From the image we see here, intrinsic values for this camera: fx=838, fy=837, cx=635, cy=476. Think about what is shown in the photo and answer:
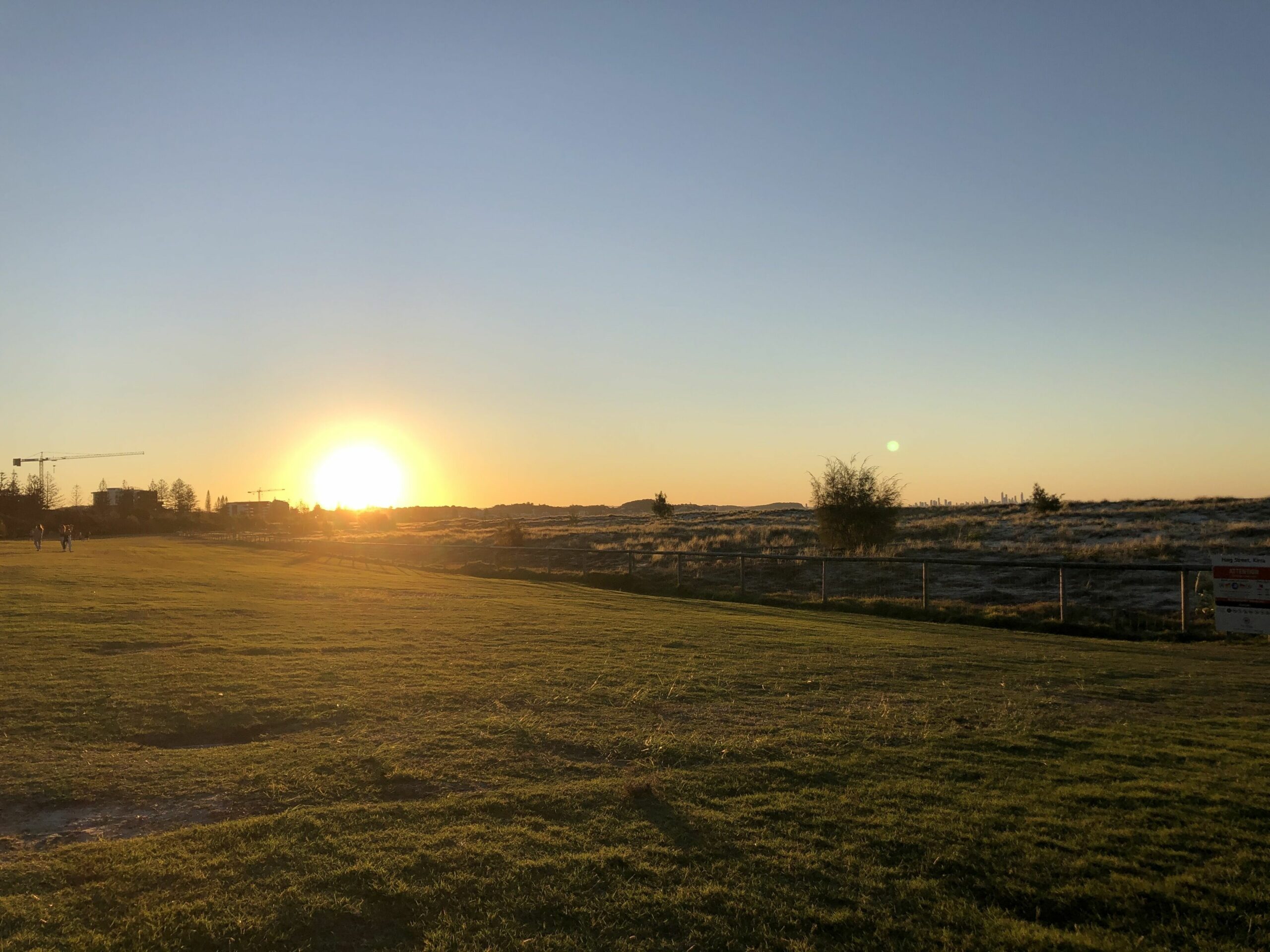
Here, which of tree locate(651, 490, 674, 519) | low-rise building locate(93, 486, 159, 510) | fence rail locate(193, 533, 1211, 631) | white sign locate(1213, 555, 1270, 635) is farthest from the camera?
low-rise building locate(93, 486, 159, 510)

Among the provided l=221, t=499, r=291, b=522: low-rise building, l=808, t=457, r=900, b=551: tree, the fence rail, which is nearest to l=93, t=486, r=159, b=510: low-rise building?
l=221, t=499, r=291, b=522: low-rise building

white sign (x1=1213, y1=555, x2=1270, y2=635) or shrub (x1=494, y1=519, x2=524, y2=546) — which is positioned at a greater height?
white sign (x1=1213, y1=555, x2=1270, y2=635)

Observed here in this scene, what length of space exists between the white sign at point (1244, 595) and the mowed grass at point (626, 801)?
0.88 meters

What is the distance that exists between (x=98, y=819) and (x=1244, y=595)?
12712 mm

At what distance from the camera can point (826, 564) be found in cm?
2419

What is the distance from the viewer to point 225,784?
6.25 meters

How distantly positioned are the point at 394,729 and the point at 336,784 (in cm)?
163

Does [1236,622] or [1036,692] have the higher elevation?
[1236,622]

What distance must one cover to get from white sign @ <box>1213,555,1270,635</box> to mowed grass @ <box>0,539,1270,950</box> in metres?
0.88

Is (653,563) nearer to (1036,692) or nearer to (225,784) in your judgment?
(1036,692)

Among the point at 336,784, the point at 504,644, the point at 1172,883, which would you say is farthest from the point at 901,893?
the point at 504,644

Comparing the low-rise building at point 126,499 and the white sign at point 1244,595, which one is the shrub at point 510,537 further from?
the low-rise building at point 126,499

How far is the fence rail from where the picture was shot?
1873 cm

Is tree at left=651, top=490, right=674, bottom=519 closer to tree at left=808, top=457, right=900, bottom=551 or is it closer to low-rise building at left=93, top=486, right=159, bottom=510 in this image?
tree at left=808, top=457, right=900, bottom=551
